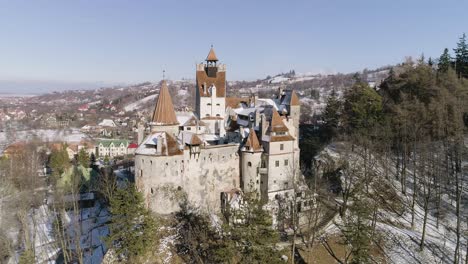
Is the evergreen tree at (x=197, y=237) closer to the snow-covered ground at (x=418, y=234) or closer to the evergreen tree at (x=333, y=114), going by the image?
the snow-covered ground at (x=418, y=234)

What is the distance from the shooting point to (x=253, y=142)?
41.6 metres

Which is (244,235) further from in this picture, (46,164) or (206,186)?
(46,164)

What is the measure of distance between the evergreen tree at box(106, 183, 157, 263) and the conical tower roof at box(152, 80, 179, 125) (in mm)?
10676

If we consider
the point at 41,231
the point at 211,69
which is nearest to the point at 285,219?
the point at 211,69

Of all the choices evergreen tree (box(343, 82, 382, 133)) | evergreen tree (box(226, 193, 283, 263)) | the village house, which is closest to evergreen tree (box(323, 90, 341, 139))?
evergreen tree (box(343, 82, 382, 133))

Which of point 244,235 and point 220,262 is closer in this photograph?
point 244,235

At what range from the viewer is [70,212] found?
53969 millimetres

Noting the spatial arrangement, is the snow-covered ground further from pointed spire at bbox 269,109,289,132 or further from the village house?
the village house

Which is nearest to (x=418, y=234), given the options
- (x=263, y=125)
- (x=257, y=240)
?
(x=263, y=125)

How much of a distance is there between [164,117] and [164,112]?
2.27 feet

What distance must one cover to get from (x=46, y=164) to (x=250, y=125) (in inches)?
2466

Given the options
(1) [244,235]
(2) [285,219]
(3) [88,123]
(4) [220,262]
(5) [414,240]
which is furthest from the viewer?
(3) [88,123]

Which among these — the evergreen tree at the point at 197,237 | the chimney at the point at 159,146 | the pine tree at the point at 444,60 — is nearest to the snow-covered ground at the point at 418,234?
the evergreen tree at the point at 197,237

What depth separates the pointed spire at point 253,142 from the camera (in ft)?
135
